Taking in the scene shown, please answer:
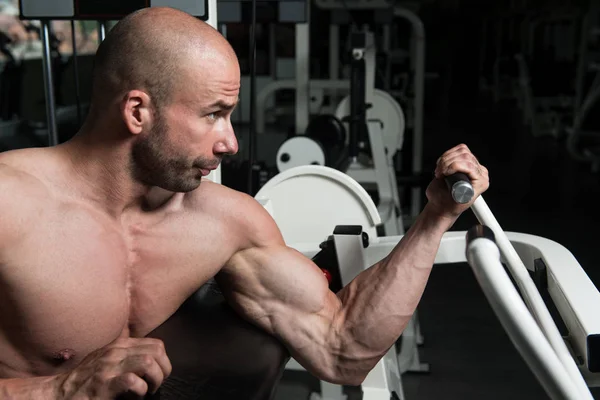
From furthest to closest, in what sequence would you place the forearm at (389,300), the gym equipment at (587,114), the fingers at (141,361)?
the gym equipment at (587,114) → the forearm at (389,300) → the fingers at (141,361)

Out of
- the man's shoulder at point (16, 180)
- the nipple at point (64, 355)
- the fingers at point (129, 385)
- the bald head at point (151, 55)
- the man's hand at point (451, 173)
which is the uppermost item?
the bald head at point (151, 55)

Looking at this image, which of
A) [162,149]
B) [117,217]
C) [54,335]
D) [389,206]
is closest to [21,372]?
[54,335]

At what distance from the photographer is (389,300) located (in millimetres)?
1138

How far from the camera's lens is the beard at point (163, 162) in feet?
3.12

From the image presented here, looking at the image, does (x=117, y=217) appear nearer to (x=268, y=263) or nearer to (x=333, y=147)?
(x=268, y=263)

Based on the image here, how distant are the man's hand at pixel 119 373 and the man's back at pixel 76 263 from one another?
124 mm

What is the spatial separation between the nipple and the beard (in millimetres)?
252

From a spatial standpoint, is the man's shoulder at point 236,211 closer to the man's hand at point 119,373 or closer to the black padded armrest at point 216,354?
the black padded armrest at point 216,354

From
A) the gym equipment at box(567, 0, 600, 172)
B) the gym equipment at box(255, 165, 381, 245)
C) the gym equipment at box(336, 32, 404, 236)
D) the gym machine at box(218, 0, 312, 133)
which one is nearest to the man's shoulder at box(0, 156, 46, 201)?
the gym equipment at box(255, 165, 381, 245)

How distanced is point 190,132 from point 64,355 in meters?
0.34

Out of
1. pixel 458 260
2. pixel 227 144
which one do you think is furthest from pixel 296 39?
pixel 227 144

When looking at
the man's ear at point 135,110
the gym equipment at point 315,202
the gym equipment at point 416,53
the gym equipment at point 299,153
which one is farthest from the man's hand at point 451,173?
the gym equipment at point 416,53

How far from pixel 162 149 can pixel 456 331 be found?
1919 millimetres

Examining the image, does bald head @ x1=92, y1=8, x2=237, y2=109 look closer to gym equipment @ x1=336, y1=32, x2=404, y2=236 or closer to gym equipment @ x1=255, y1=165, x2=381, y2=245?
gym equipment @ x1=255, y1=165, x2=381, y2=245
